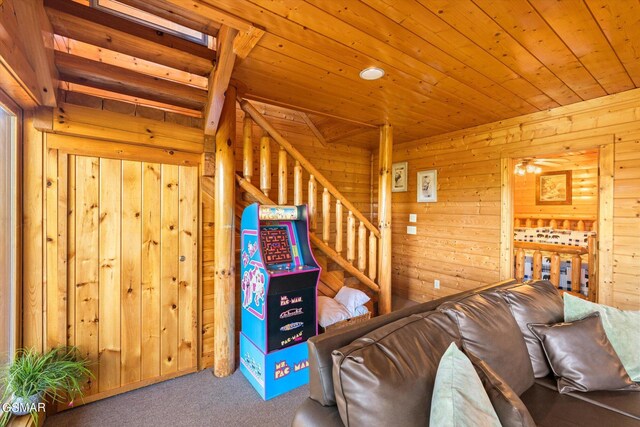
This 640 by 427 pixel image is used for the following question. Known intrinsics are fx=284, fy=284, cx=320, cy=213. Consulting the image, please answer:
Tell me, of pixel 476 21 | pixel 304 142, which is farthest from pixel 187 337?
pixel 476 21

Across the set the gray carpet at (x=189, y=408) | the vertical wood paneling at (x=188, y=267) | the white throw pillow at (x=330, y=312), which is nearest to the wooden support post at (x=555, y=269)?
the white throw pillow at (x=330, y=312)

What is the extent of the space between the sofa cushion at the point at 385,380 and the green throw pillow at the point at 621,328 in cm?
114

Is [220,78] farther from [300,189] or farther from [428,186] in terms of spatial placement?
[428,186]

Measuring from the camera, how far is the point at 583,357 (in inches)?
57.6

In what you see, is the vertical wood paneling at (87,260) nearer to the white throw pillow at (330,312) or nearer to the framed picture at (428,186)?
the white throw pillow at (330,312)

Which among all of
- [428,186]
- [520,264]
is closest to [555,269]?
[520,264]

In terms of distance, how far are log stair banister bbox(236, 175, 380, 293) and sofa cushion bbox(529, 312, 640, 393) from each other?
1.82m

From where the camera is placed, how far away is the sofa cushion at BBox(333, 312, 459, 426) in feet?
3.09

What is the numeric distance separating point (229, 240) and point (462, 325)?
71.8 inches

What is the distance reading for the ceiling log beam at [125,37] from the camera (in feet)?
4.92

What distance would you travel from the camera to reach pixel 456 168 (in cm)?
389

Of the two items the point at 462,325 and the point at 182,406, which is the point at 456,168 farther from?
the point at 182,406

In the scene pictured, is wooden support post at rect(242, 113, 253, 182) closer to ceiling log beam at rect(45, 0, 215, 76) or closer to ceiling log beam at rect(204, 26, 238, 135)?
ceiling log beam at rect(204, 26, 238, 135)

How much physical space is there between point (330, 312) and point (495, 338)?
1606 millimetres
